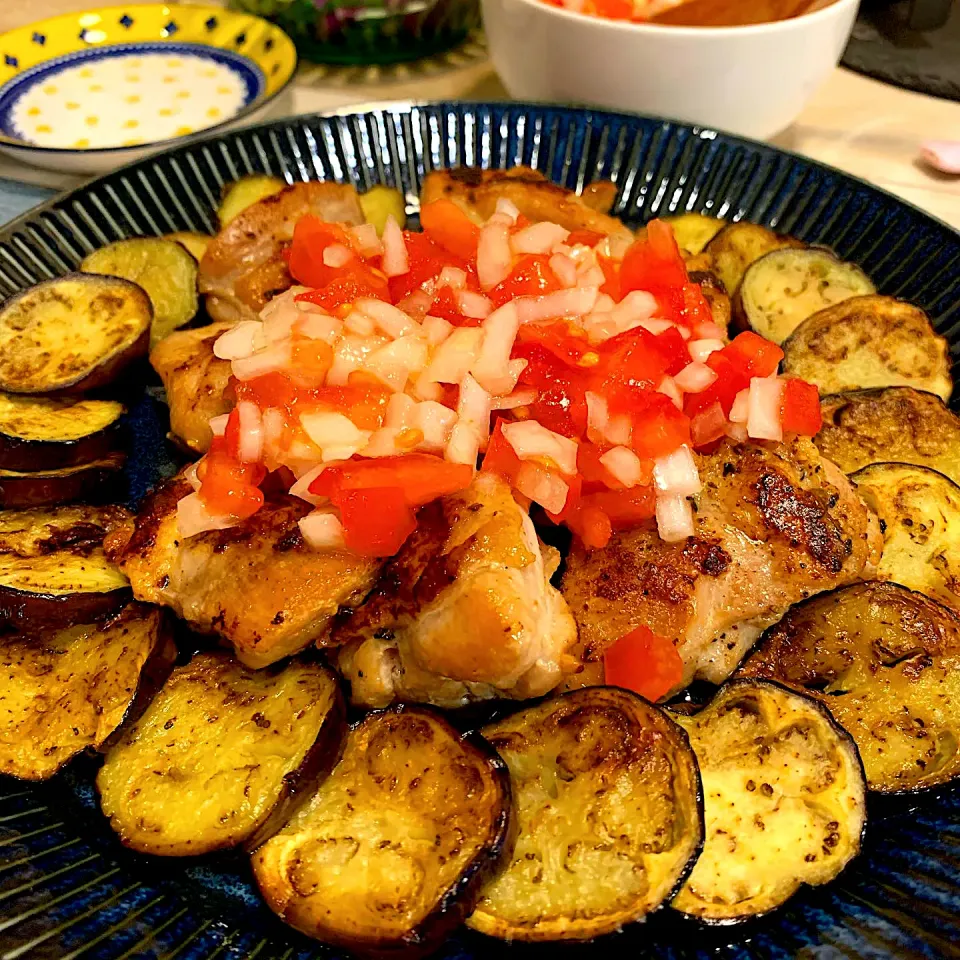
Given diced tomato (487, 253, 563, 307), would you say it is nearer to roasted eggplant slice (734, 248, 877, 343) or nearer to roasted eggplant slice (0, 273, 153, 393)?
roasted eggplant slice (734, 248, 877, 343)

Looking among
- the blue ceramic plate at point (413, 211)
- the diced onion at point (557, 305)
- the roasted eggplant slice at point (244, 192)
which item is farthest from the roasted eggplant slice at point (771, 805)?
the roasted eggplant slice at point (244, 192)

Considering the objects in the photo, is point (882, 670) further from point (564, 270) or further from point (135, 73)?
point (135, 73)

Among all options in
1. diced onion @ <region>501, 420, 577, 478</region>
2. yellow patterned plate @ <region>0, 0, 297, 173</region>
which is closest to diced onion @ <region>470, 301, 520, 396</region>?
diced onion @ <region>501, 420, 577, 478</region>

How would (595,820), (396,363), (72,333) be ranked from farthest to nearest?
(72,333)
(396,363)
(595,820)

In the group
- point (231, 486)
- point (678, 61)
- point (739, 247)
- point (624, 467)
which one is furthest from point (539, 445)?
point (678, 61)

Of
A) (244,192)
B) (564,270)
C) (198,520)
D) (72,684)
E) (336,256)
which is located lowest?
(72,684)

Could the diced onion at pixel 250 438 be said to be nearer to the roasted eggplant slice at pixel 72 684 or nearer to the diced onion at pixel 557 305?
the roasted eggplant slice at pixel 72 684
